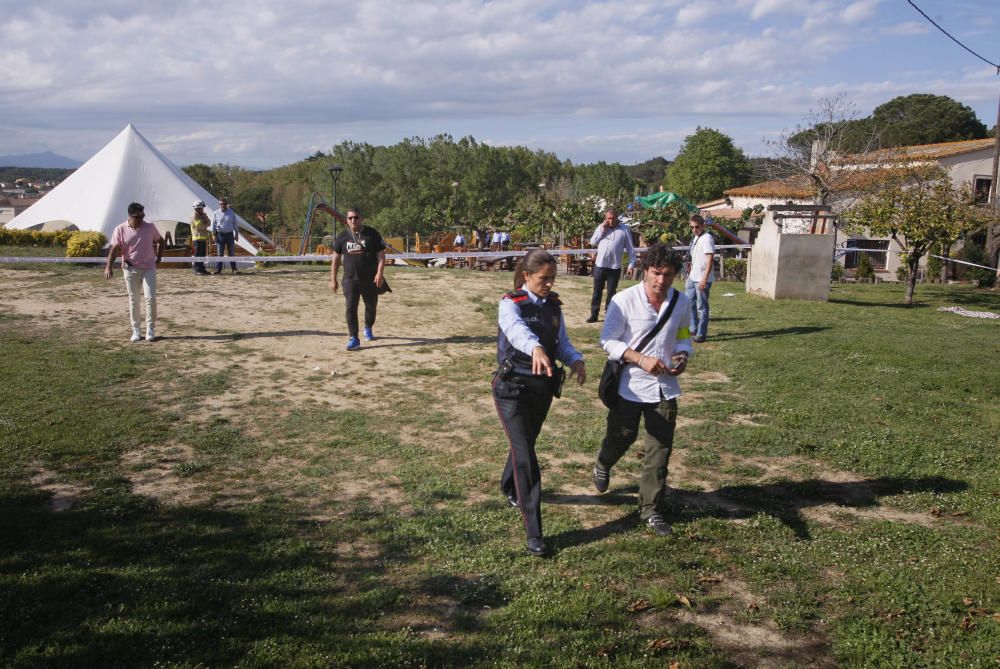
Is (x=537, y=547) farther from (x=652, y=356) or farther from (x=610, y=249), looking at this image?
(x=610, y=249)

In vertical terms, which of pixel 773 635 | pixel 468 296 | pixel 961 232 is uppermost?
pixel 961 232

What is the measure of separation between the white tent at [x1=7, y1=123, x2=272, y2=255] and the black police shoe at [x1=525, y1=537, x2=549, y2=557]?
2129 centimetres

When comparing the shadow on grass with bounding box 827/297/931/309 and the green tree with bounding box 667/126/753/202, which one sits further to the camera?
the green tree with bounding box 667/126/753/202

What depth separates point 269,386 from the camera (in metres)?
7.85

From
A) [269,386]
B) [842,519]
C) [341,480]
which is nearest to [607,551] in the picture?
[842,519]

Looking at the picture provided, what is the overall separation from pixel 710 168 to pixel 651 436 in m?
73.5

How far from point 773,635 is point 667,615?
0.50m

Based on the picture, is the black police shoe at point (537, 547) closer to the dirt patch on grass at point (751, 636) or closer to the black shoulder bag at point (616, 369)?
the dirt patch on grass at point (751, 636)

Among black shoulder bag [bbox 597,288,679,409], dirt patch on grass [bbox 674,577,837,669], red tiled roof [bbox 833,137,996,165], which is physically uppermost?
red tiled roof [bbox 833,137,996,165]

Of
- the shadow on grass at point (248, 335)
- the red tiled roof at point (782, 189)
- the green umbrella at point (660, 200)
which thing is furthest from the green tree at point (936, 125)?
the shadow on grass at point (248, 335)

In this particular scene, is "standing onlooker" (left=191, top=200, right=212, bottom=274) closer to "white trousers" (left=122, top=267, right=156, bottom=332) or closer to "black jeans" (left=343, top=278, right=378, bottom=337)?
"white trousers" (left=122, top=267, right=156, bottom=332)

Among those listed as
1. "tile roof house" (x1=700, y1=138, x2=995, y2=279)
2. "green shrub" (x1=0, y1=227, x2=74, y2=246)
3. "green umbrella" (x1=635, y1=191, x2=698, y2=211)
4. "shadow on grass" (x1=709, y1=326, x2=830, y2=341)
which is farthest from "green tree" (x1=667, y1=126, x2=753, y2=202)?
"shadow on grass" (x1=709, y1=326, x2=830, y2=341)

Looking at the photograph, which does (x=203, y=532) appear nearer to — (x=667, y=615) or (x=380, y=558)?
(x=380, y=558)

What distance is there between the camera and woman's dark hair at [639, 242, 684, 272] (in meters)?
4.52
